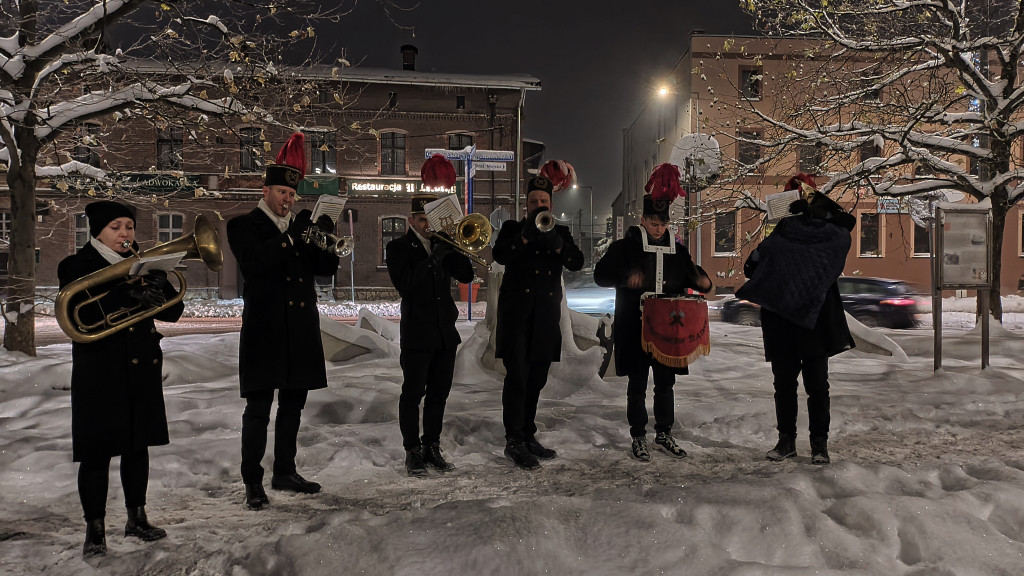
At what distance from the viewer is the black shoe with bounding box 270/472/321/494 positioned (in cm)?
394

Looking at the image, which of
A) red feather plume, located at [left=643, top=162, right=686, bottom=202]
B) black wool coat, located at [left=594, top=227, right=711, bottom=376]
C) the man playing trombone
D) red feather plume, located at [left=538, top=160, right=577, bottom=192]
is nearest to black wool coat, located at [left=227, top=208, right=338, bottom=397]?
the man playing trombone

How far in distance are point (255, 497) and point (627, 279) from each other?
2783 mm

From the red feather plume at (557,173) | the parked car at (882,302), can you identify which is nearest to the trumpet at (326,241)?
the red feather plume at (557,173)

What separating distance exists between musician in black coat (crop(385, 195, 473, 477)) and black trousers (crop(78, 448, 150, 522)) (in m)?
1.56

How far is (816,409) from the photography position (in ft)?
14.8

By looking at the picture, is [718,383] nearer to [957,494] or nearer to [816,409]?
[816,409]

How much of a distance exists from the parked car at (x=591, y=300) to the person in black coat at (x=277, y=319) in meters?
13.5

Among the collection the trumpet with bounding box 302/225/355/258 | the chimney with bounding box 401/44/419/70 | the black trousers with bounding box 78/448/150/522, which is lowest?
the black trousers with bounding box 78/448/150/522

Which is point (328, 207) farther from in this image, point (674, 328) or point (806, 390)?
point (806, 390)

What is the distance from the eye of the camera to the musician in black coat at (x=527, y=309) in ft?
15.0

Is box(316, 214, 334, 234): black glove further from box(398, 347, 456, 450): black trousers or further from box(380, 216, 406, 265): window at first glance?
box(380, 216, 406, 265): window

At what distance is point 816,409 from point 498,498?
234cm

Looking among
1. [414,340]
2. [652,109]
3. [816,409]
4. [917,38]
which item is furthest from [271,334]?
[652,109]

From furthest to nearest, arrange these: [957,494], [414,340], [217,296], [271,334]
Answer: [217,296], [414,340], [271,334], [957,494]
